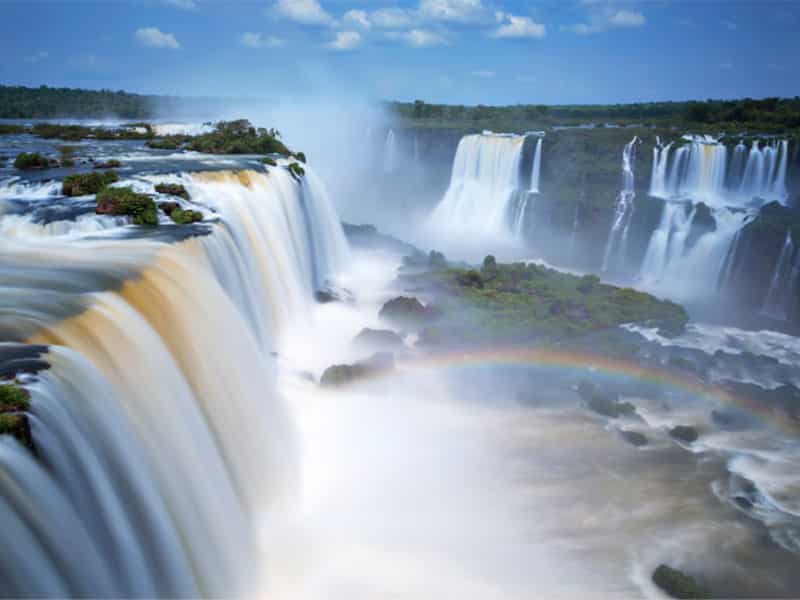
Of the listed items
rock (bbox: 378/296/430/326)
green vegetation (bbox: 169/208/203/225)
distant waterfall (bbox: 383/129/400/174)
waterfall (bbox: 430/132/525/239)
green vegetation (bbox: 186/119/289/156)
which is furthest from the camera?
distant waterfall (bbox: 383/129/400/174)

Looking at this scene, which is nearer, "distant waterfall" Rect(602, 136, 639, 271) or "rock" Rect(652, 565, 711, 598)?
"rock" Rect(652, 565, 711, 598)

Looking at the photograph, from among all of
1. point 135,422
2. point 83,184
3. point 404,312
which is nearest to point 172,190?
point 83,184

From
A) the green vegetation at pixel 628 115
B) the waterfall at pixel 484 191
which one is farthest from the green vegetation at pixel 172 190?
the green vegetation at pixel 628 115

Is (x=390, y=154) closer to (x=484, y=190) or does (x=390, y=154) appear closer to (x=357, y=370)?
(x=484, y=190)

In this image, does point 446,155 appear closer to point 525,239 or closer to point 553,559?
point 525,239

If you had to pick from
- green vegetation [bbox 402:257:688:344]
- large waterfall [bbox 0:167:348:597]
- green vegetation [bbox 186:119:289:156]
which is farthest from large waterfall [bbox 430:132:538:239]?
large waterfall [bbox 0:167:348:597]

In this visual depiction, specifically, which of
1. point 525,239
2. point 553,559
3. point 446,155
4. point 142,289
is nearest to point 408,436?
point 553,559

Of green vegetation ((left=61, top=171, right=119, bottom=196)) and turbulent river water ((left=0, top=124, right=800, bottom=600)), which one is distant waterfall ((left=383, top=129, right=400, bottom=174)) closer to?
turbulent river water ((left=0, top=124, right=800, bottom=600))
